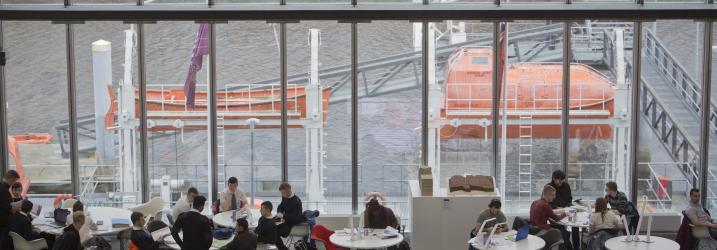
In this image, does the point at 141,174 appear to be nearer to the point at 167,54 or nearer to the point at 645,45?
the point at 167,54

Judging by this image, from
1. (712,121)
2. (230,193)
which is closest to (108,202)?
(230,193)

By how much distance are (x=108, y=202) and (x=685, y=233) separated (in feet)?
21.5

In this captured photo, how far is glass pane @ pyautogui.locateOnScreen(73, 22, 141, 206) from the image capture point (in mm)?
11531

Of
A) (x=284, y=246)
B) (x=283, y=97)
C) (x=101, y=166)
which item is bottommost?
(x=284, y=246)

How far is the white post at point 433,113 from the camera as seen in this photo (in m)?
11.7

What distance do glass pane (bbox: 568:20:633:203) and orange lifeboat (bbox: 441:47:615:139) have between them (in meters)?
0.01

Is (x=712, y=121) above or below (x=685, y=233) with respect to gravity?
above

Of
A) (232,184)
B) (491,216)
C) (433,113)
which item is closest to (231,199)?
(232,184)

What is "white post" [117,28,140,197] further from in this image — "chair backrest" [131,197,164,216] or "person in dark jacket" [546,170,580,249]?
"person in dark jacket" [546,170,580,249]

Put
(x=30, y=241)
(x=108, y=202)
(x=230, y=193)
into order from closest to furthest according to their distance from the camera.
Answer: (x=30, y=241) → (x=230, y=193) → (x=108, y=202)

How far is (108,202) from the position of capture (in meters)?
11.7

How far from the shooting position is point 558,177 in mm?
10953

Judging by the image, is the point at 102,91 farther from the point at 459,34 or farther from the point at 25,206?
the point at 459,34

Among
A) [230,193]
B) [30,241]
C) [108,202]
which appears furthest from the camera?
[108,202]
